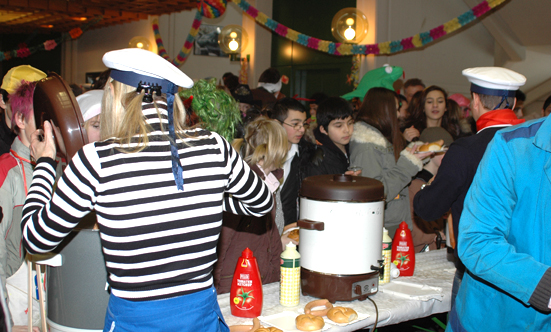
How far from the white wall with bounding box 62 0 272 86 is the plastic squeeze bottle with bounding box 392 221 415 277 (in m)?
7.11

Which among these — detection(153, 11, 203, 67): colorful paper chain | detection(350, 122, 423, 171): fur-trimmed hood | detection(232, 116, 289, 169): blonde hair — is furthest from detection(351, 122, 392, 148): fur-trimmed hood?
detection(153, 11, 203, 67): colorful paper chain

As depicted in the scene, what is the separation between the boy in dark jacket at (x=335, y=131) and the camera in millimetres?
3240

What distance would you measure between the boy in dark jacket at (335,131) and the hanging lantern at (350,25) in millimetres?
3757

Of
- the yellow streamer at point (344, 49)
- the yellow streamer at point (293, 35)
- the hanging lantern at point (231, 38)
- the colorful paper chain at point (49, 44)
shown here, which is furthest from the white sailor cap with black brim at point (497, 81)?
the colorful paper chain at point (49, 44)

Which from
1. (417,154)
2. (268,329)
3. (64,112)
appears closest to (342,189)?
(268,329)

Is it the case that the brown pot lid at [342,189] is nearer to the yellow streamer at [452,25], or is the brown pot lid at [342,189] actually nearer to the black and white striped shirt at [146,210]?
the black and white striped shirt at [146,210]

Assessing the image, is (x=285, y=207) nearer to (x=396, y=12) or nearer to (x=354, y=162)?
(x=354, y=162)

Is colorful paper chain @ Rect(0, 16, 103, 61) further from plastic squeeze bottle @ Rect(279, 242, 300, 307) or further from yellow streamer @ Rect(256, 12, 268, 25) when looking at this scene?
plastic squeeze bottle @ Rect(279, 242, 300, 307)

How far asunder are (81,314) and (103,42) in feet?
44.7

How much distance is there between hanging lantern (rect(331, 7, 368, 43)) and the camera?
6.67 meters

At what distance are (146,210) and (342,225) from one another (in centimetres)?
86

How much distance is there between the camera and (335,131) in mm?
3264

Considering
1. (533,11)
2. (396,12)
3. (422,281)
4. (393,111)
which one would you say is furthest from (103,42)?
(422,281)

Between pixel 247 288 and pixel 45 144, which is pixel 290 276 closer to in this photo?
pixel 247 288
